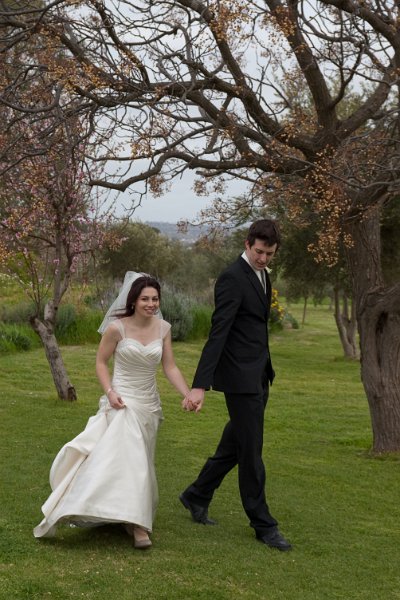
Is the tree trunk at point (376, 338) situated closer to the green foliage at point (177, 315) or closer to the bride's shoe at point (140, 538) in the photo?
the bride's shoe at point (140, 538)

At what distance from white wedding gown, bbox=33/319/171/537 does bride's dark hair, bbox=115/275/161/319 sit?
0.13 m

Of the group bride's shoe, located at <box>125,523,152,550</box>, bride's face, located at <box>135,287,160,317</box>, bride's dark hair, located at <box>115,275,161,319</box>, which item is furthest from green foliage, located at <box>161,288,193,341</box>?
bride's shoe, located at <box>125,523,152,550</box>

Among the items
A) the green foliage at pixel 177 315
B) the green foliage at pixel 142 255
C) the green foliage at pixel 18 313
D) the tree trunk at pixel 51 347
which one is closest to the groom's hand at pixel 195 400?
the tree trunk at pixel 51 347

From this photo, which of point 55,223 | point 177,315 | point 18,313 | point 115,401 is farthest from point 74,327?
point 115,401

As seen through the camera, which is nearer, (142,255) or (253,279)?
(253,279)

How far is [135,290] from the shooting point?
6.82 meters

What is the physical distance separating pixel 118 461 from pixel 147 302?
1222 mm

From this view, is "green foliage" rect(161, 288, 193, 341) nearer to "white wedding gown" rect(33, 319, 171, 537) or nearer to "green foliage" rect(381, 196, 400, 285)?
"green foliage" rect(381, 196, 400, 285)

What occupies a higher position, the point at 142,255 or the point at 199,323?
the point at 142,255

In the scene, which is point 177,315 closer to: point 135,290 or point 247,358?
point 135,290

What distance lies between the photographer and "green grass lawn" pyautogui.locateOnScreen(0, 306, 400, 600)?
5648mm

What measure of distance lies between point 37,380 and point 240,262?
12650 mm

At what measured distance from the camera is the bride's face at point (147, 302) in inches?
267

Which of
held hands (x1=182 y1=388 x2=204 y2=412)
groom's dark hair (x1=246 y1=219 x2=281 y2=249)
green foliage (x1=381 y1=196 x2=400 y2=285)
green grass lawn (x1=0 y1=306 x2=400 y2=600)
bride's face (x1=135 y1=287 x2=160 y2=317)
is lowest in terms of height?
green grass lawn (x1=0 y1=306 x2=400 y2=600)
